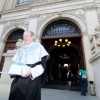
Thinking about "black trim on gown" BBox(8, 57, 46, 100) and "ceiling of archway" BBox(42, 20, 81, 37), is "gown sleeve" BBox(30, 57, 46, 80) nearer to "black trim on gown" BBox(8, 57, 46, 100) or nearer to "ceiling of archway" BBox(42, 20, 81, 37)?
"black trim on gown" BBox(8, 57, 46, 100)

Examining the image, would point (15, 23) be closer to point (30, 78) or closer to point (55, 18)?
point (55, 18)

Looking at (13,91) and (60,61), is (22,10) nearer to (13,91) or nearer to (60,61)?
(13,91)

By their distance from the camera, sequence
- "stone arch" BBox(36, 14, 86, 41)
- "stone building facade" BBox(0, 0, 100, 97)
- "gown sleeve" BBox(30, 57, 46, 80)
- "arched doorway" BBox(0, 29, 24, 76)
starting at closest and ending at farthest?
"gown sleeve" BBox(30, 57, 46, 80) < "stone building facade" BBox(0, 0, 100, 97) < "stone arch" BBox(36, 14, 86, 41) < "arched doorway" BBox(0, 29, 24, 76)

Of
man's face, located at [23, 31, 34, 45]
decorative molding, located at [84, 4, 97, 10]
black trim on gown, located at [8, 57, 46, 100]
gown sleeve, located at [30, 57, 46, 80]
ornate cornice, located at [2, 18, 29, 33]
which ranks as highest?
decorative molding, located at [84, 4, 97, 10]

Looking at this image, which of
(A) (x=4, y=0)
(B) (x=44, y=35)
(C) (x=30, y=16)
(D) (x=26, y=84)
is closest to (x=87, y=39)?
(B) (x=44, y=35)

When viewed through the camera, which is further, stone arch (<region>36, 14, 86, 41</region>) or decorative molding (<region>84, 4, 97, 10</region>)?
decorative molding (<region>84, 4, 97, 10</region>)

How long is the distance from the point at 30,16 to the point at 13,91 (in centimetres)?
958

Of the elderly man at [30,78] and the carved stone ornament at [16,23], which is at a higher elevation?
the carved stone ornament at [16,23]

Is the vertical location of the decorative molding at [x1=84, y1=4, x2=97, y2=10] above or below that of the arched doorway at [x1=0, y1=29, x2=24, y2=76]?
above

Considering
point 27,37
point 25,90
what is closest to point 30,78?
point 25,90

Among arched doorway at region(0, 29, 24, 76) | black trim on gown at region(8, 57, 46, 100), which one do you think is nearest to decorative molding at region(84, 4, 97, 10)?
arched doorway at region(0, 29, 24, 76)

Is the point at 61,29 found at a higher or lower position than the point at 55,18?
lower

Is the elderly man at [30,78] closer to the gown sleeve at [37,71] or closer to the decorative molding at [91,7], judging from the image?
the gown sleeve at [37,71]

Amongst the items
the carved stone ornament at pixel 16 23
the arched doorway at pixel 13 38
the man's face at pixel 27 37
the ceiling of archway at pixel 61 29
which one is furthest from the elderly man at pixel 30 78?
the arched doorway at pixel 13 38
